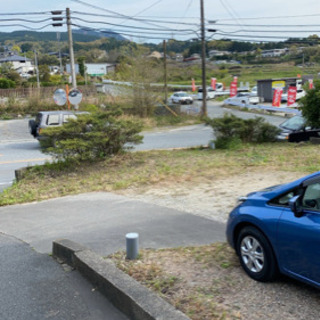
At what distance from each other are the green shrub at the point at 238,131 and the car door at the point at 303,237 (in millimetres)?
10258

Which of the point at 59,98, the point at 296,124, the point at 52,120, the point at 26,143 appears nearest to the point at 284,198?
the point at 296,124

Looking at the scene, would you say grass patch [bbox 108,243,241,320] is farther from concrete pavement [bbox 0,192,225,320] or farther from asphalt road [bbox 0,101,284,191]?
asphalt road [bbox 0,101,284,191]

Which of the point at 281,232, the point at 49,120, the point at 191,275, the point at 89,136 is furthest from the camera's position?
the point at 49,120

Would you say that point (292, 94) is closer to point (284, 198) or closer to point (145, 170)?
point (145, 170)

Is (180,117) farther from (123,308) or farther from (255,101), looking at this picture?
(123,308)

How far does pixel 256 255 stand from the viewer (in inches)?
167

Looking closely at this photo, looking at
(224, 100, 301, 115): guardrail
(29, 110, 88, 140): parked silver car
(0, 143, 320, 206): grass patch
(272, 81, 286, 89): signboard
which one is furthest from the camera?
(272, 81, 286, 89): signboard

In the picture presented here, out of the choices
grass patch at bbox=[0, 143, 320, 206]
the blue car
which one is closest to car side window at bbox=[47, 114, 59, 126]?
grass patch at bbox=[0, 143, 320, 206]

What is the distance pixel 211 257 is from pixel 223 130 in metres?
9.77

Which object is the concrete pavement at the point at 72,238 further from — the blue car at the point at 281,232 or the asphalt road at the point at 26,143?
the asphalt road at the point at 26,143

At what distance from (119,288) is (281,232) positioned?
5.26 feet

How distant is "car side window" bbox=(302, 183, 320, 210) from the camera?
382 centimetres

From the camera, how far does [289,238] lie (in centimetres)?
382

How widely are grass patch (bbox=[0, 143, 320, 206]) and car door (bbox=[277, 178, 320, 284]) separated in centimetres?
604
